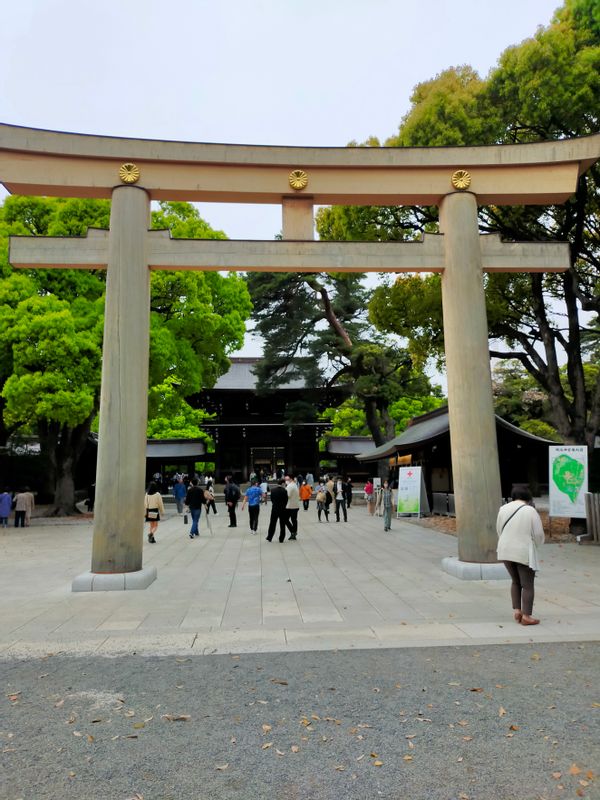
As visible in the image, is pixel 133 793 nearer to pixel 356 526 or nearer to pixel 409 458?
pixel 356 526

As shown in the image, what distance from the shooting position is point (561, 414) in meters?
14.3

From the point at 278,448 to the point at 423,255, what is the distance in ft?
107

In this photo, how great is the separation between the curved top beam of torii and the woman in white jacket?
5733 millimetres

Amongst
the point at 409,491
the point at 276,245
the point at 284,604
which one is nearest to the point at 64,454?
the point at 409,491

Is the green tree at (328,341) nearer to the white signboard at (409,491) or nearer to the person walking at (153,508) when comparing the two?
the white signboard at (409,491)

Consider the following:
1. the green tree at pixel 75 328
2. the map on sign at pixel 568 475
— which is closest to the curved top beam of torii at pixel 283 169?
the map on sign at pixel 568 475

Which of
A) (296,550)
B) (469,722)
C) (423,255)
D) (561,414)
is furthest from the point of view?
(561,414)

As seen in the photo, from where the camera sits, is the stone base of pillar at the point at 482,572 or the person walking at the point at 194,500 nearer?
the stone base of pillar at the point at 482,572

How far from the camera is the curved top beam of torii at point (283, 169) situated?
8500 millimetres

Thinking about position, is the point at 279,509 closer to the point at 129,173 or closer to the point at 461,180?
the point at 129,173

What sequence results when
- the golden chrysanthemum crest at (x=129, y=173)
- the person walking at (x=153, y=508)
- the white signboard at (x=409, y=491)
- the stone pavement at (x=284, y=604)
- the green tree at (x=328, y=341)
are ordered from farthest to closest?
the green tree at (x=328, y=341), the white signboard at (x=409, y=491), the person walking at (x=153, y=508), the golden chrysanthemum crest at (x=129, y=173), the stone pavement at (x=284, y=604)

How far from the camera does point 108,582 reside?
7699 millimetres

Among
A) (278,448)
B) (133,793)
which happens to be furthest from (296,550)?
(278,448)

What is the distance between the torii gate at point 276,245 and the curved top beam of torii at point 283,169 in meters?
0.02
